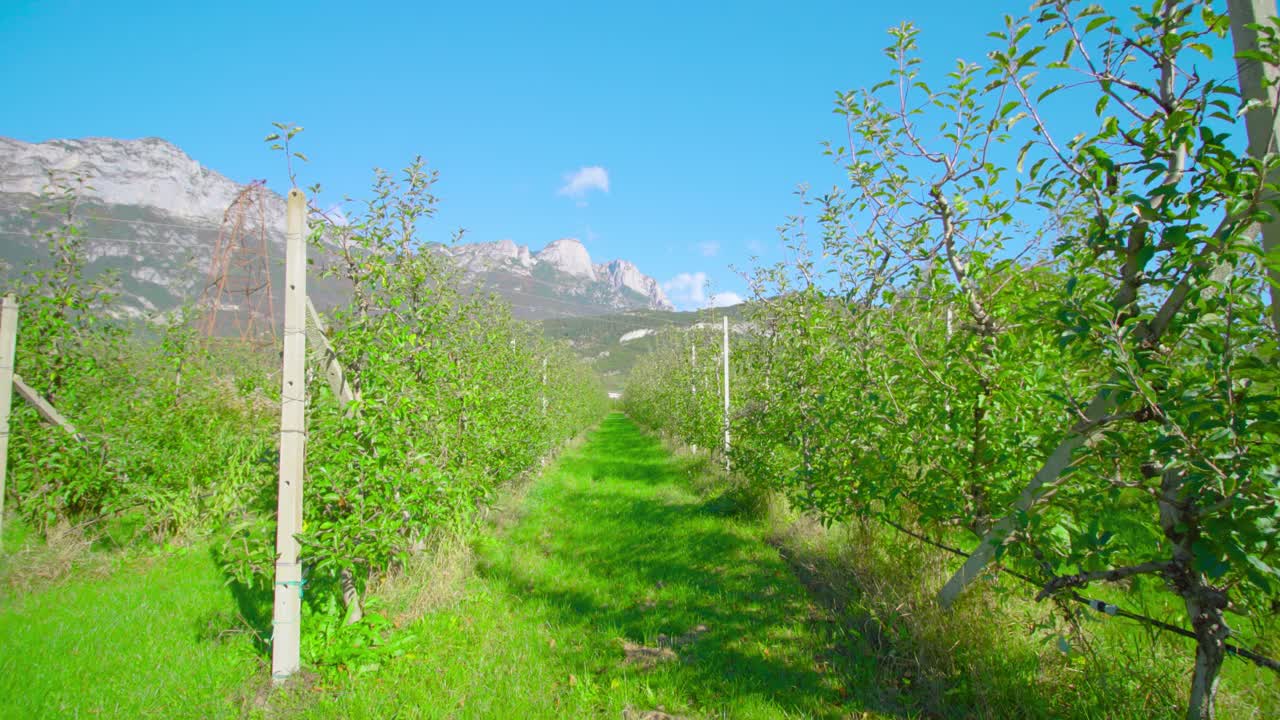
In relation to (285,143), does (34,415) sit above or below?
below

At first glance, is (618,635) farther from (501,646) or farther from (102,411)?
(102,411)

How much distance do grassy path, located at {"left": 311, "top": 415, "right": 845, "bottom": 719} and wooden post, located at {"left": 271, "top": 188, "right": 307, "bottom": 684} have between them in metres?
0.48

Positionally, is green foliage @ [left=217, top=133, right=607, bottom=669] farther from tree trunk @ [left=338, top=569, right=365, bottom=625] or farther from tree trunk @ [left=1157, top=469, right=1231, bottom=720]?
tree trunk @ [left=1157, top=469, right=1231, bottom=720]

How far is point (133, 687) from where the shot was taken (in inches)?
127

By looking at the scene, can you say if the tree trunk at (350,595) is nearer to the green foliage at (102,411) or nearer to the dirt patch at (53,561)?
the green foliage at (102,411)

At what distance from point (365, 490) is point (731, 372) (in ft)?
33.5

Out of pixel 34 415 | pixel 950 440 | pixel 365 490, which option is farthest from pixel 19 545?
pixel 950 440

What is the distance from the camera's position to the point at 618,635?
4.27m

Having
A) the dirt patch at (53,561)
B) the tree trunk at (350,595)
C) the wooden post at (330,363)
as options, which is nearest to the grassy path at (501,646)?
the dirt patch at (53,561)

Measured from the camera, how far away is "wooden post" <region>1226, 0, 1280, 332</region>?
1740 millimetres

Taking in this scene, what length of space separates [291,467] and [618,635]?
2717 mm

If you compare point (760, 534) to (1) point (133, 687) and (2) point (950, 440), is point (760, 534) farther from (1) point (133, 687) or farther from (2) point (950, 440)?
(1) point (133, 687)

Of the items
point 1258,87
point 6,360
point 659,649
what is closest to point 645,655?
point 659,649

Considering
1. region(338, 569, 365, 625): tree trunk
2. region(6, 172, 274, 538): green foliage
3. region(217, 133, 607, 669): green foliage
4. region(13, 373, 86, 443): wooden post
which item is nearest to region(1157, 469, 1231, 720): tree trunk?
region(217, 133, 607, 669): green foliage
